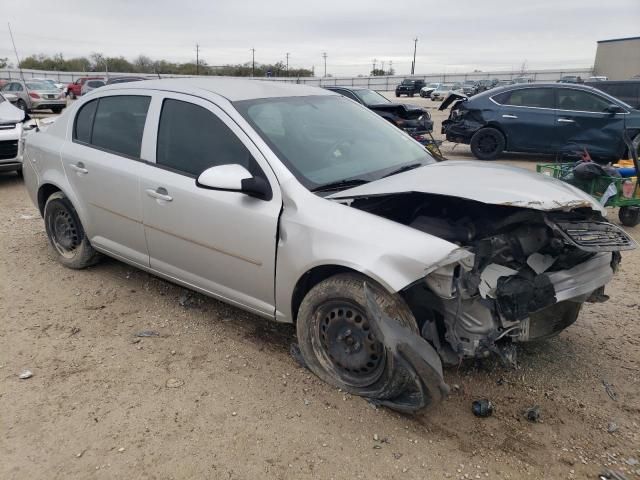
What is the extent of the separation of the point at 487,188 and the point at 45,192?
3965mm

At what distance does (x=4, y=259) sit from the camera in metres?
5.05

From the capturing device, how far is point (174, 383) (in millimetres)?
3031

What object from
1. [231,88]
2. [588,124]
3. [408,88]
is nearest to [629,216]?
[588,124]

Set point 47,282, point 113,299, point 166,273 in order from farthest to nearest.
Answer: point 47,282 → point 113,299 → point 166,273

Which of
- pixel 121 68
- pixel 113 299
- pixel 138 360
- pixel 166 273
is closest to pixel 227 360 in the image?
pixel 138 360

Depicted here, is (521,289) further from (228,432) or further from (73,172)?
(73,172)

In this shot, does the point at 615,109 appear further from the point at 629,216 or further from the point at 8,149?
the point at 8,149

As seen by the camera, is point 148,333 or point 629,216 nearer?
point 148,333

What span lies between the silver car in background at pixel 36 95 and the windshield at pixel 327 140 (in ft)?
71.7

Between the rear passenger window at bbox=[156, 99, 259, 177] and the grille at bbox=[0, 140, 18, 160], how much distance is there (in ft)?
19.7

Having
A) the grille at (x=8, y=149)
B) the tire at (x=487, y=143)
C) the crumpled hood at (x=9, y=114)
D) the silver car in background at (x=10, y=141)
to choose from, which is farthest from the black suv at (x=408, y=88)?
the grille at (x=8, y=149)

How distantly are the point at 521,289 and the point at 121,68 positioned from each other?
74.1 meters

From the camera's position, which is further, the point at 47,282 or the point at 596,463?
the point at 47,282

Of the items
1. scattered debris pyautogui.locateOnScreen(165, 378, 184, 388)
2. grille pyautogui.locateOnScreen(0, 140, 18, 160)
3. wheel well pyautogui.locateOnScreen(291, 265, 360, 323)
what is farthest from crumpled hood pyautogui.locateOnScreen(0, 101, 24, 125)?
wheel well pyautogui.locateOnScreen(291, 265, 360, 323)
